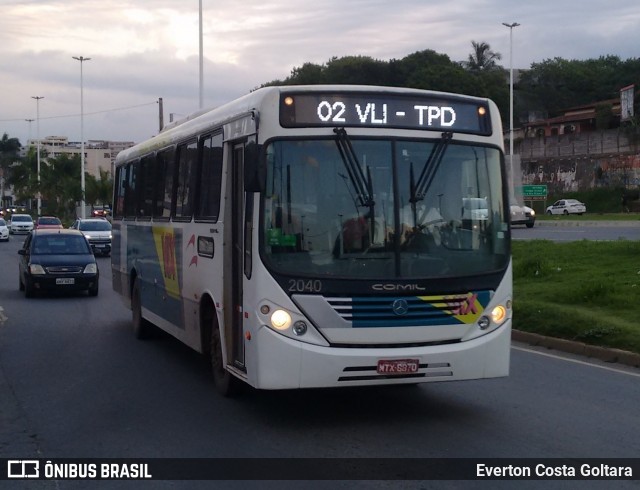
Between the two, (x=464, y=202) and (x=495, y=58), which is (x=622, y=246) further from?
(x=495, y=58)

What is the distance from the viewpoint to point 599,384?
1105 cm

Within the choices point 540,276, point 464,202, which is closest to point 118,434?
point 464,202

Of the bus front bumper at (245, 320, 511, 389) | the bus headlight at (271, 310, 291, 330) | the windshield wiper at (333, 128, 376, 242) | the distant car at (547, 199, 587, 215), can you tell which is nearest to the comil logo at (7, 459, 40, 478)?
the bus front bumper at (245, 320, 511, 389)

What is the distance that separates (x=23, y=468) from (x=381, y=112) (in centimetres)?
446

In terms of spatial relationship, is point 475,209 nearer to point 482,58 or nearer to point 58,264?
point 58,264

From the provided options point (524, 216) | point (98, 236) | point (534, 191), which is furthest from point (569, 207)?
point (98, 236)

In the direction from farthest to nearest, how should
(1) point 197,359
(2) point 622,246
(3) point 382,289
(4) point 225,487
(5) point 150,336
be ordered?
(2) point 622,246 < (5) point 150,336 < (1) point 197,359 < (3) point 382,289 < (4) point 225,487

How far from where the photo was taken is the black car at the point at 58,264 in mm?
22719

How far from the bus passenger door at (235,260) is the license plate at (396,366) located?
1.46 meters

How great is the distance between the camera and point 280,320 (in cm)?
833

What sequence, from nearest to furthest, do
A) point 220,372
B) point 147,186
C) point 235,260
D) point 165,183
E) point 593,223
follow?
1. point 235,260
2. point 220,372
3. point 165,183
4. point 147,186
5. point 593,223

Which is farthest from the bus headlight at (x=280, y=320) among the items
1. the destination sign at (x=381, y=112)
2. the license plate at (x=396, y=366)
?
the destination sign at (x=381, y=112)

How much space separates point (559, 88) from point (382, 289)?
3990 inches

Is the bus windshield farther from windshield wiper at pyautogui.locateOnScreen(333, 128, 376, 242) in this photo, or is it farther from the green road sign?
the green road sign
